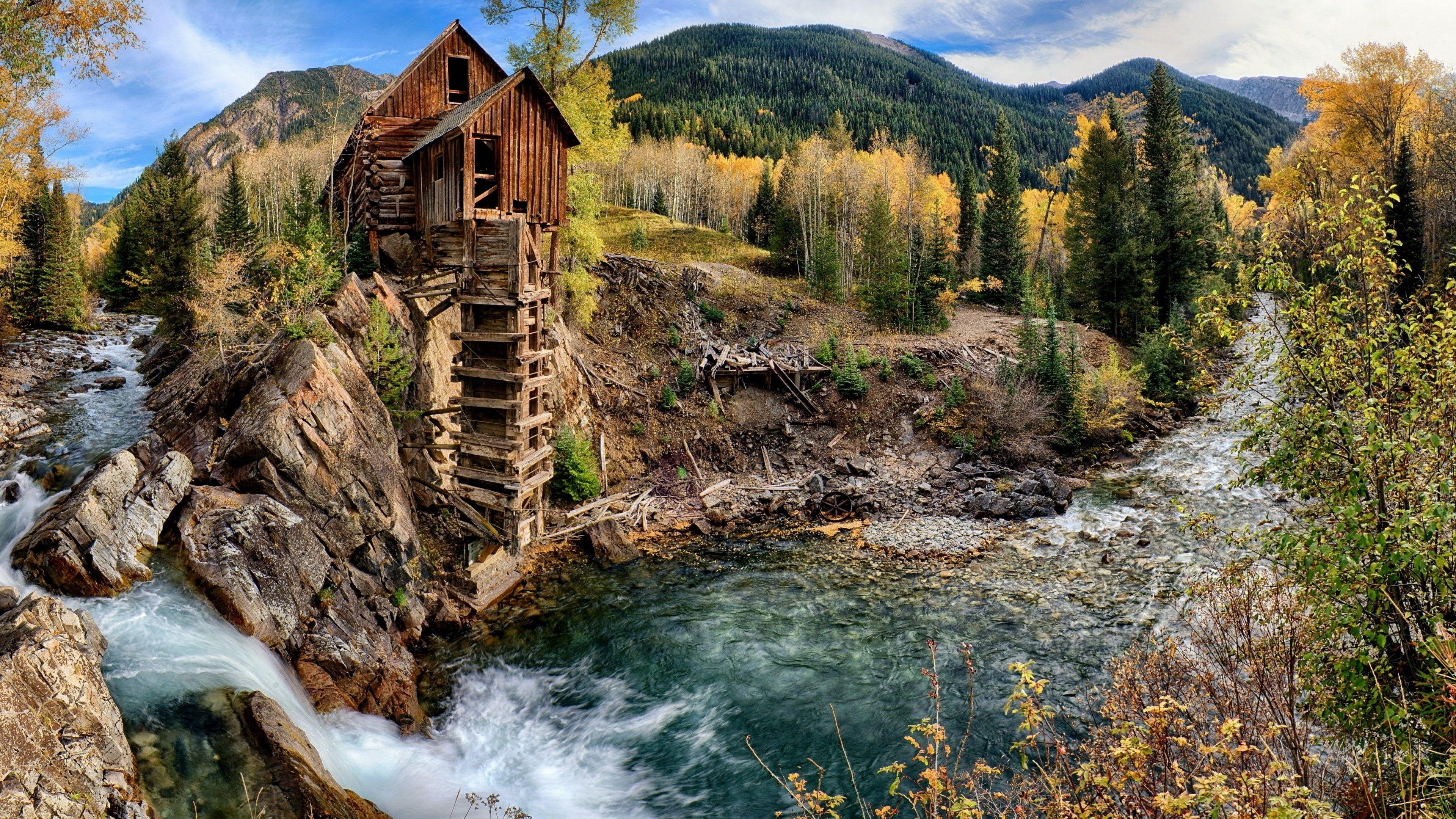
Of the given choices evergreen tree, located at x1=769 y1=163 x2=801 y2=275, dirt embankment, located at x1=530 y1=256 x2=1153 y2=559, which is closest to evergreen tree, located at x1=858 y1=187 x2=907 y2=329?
dirt embankment, located at x1=530 y1=256 x2=1153 y2=559

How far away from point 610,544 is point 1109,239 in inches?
1354

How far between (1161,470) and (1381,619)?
2091 cm

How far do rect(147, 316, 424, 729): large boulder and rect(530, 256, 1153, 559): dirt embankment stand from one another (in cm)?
662

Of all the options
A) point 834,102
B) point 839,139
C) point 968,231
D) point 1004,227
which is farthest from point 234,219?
point 834,102

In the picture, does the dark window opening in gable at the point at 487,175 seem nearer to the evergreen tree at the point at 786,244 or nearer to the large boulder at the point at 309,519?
the large boulder at the point at 309,519

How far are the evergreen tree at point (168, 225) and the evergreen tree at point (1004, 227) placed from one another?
45.8 meters

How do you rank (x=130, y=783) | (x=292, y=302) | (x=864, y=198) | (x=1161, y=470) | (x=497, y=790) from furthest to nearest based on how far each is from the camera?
(x=864, y=198) → (x=1161, y=470) → (x=292, y=302) → (x=497, y=790) → (x=130, y=783)

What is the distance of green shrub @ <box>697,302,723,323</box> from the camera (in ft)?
108

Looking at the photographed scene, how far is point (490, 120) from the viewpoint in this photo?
17188 mm

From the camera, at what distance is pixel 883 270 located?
3628 cm

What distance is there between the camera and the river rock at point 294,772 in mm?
7797

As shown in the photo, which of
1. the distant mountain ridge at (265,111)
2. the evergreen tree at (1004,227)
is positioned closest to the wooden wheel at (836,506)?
the evergreen tree at (1004,227)

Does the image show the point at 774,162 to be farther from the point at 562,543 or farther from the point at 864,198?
the point at 562,543

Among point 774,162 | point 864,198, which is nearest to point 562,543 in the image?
point 864,198
